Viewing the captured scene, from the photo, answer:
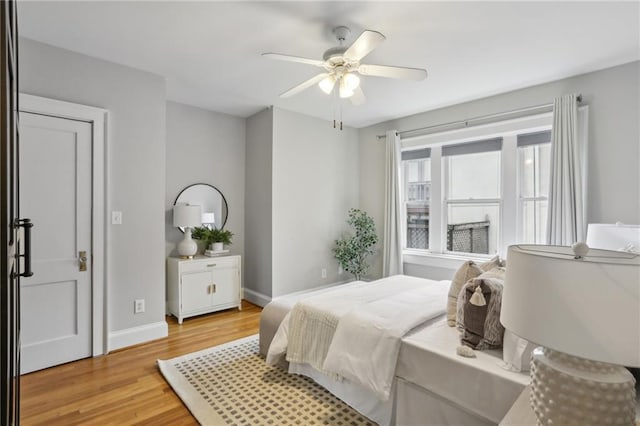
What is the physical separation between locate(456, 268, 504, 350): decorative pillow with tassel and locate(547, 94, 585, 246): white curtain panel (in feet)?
6.18

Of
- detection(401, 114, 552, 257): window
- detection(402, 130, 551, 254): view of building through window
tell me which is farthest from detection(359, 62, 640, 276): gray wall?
detection(402, 130, 551, 254): view of building through window

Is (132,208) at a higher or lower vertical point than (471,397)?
higher

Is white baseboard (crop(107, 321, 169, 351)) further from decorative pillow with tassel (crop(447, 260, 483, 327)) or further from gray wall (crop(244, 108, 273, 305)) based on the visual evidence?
decorative pillow with tassel (crop(447, 260, 483, 327))

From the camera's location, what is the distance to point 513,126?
3.53 meters

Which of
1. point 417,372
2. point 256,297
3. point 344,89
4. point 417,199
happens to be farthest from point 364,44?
point 256,297

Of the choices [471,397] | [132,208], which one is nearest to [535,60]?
[471,397]

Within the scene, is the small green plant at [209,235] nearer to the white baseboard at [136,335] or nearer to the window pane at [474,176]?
the white baseboard at [136,335]

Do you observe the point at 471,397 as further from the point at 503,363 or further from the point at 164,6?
the point at 164,6

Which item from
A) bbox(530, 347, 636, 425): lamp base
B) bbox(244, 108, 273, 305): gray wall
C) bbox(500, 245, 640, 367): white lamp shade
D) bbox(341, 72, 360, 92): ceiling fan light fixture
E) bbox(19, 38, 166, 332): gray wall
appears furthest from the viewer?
bbox(244, 108, 273, 305): gray wall

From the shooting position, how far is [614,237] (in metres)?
2.33

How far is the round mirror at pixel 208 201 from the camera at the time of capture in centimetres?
406

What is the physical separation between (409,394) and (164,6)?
277 centimetres

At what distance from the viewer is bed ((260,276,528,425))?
1478mm

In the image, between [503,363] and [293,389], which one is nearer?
[503,363]
